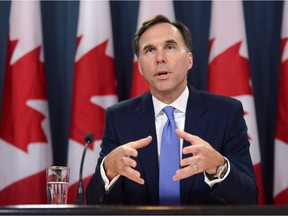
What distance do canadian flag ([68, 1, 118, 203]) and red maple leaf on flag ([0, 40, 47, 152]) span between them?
223 mm

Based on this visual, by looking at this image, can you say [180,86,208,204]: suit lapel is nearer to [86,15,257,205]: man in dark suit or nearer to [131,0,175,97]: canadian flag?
[86,15,257,205]: man in dark suit

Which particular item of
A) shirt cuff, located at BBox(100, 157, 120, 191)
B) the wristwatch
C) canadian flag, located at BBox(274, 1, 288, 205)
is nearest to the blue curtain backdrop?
canadian flag, located at BBox(274, 1, 288, 205)

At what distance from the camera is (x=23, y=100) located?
3549mm

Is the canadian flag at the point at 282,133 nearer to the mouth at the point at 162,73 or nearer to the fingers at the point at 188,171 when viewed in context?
the mouth at the point at 162,73

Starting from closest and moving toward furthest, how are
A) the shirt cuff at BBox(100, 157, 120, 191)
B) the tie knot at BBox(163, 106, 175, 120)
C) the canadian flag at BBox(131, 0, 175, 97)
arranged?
1. the shirt cuff at BBox(100, 157, 120, 191)
2. the tie knot at BBox(163, 106, 175, 120)
3. the canadian flag at BBox(131, 0, 175, 97)

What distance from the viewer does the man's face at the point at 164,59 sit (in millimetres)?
2684

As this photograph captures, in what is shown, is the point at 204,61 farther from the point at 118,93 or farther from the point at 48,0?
the point at 48,0

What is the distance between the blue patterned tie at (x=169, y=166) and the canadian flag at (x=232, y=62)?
1.02 meters

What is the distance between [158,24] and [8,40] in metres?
1.26

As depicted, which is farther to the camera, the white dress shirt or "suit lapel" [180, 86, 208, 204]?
the white dress shirt

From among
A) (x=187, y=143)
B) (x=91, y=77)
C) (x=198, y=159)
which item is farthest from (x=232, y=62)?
(x=198, y=159)

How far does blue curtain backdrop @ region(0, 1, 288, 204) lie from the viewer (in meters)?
3.83

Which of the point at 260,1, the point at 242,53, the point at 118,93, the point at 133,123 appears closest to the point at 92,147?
the point at 118,93

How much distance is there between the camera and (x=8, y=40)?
3652 mm
